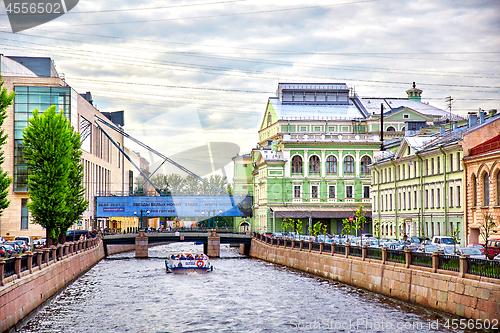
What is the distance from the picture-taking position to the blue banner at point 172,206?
3868 inches

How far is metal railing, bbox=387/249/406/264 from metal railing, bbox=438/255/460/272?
15.7 feet

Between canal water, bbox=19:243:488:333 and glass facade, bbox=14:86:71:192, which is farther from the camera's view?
glass facade, bbox=14:86:71:192

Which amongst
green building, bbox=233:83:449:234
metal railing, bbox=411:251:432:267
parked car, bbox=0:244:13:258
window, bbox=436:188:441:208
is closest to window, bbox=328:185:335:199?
green building, bbox=233:83:449:234

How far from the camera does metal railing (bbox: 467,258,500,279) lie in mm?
24875

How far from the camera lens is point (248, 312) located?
1339 inches

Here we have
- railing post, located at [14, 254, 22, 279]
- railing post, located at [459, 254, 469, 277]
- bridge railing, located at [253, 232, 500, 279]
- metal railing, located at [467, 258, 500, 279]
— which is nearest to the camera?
metal railing, located at [467, 258, 500, 279]

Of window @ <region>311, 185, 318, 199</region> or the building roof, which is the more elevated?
the building roof

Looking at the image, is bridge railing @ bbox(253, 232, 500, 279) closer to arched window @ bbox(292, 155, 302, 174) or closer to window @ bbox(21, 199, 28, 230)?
arched window @ bbox(292, 155, 302, 174)

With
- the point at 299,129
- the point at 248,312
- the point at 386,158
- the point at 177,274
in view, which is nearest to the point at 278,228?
the point at 299,129

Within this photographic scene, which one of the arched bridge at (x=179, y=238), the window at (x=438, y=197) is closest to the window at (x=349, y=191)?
the arched bridge at (x=179, y=238)

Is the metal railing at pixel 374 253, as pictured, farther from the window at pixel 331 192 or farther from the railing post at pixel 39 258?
the window at pixel 331 192

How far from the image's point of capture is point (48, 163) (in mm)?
52719

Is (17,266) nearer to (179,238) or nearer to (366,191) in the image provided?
(179,238)

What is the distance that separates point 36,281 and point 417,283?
18.6 m
